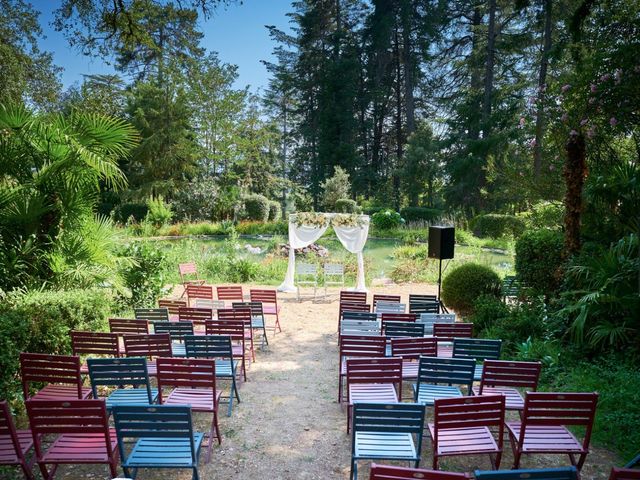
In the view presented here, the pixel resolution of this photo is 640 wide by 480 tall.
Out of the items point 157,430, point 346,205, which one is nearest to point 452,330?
point 157,430

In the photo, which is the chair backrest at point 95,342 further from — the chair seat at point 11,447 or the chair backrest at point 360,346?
the chair backrest at point 360,346

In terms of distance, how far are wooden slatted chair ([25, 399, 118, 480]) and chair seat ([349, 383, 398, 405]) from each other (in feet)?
7.85

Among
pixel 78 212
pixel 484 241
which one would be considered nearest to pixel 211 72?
pixel 484 241

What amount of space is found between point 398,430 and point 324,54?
40249 mm

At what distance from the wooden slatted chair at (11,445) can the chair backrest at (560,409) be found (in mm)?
4080

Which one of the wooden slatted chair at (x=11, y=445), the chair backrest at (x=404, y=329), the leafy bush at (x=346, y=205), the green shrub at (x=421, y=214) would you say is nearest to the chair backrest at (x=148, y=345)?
the wooden slatted chair at (x=11, y=445)

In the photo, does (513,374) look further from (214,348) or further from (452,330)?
(214,348)

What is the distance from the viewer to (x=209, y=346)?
19.9 ft

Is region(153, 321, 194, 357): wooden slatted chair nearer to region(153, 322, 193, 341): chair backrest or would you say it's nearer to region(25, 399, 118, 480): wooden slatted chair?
region(153, 322, 193, 341): chair backrest

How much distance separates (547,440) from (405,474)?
2.05m

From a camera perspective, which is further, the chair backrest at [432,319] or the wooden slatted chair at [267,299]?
the wooden slatted chair at [267,299]

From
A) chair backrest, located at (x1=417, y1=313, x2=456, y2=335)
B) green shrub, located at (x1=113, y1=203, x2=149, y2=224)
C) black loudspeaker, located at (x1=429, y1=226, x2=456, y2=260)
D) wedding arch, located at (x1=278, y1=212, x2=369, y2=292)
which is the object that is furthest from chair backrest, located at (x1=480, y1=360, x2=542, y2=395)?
green shrub, located at (x1=113, y1=203, x2=149, y2=224)

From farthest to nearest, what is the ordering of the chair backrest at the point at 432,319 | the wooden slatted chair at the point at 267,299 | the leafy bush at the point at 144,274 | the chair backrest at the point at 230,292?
1. the chair backrest at the point at 230,292
2. the leafy bush at the point at 144,274
3. the wooden slatted chair at the point at 267,299
4. the chair backrest at the point at 432,319

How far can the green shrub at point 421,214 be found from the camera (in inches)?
1138
